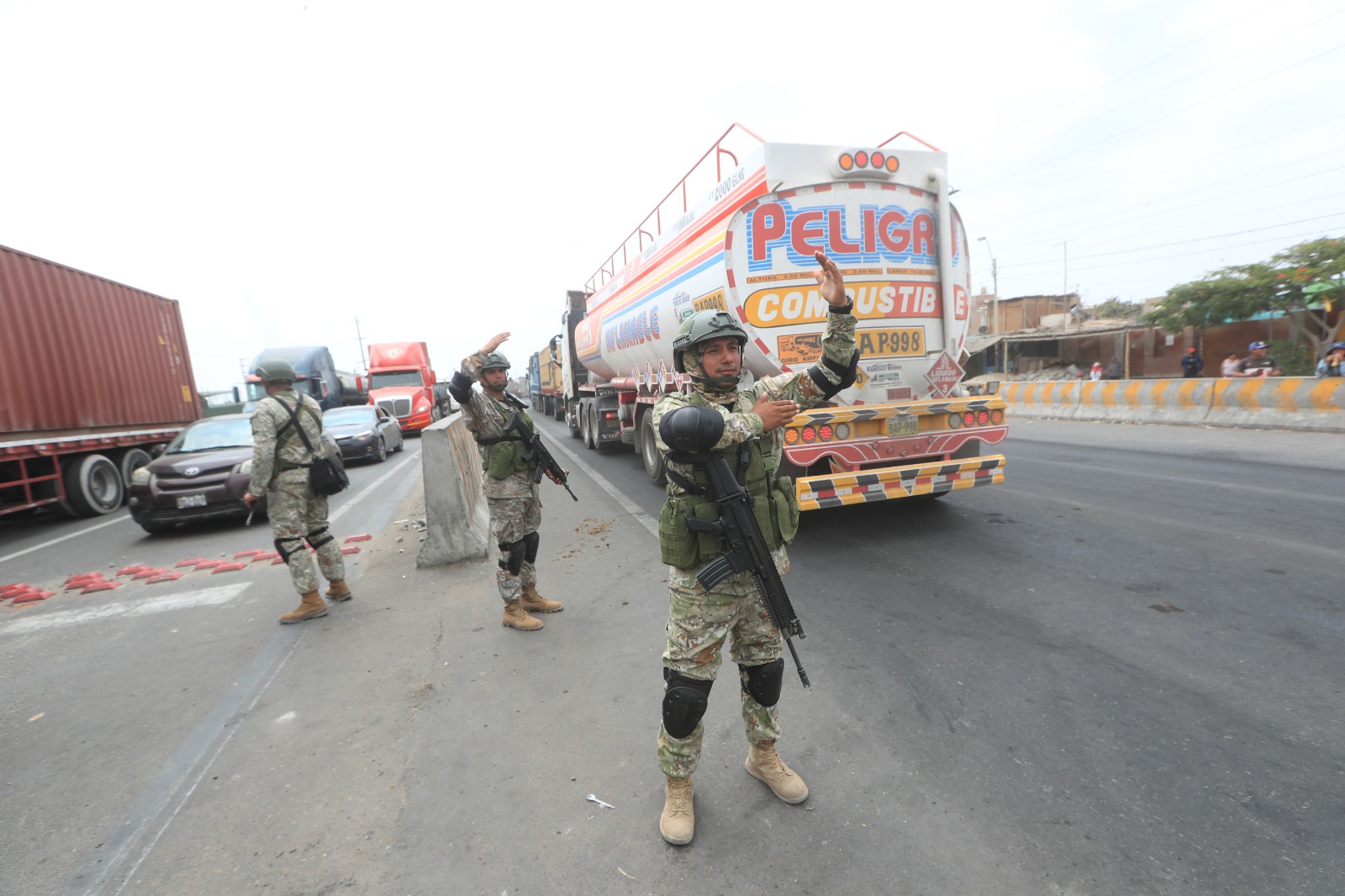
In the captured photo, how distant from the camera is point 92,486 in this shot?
919 cm

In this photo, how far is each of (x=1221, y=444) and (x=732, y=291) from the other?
9213 millimetres

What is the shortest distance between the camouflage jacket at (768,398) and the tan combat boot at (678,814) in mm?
731

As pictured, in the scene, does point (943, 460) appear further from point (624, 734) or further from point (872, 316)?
point (624, 734)

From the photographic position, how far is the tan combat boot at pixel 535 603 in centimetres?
424

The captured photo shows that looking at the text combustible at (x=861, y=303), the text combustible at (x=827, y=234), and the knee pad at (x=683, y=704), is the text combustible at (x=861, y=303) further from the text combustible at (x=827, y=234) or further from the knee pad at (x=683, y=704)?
the knee pad at (x=683, y=704)

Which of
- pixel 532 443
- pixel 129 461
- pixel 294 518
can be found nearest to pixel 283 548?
pixel 294 518

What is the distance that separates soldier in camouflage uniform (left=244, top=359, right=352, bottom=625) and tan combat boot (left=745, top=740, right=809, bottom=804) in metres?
3.51

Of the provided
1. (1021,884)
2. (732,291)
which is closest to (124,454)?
(732,291)

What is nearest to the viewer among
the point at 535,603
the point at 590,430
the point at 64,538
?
the point at 535,603

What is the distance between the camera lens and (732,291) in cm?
501

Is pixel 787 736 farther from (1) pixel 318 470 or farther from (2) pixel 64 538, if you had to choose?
(2) pixel 64 538

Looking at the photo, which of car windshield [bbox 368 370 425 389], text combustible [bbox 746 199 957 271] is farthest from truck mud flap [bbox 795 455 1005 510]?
car windshield [bbox 368 370 425 389]

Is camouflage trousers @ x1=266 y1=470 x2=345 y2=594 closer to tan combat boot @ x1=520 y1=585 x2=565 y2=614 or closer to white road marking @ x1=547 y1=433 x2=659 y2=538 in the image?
tan combat boot @ x1=520 y1=585 x2=565 y2=614

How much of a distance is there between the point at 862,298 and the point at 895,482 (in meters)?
1.59
